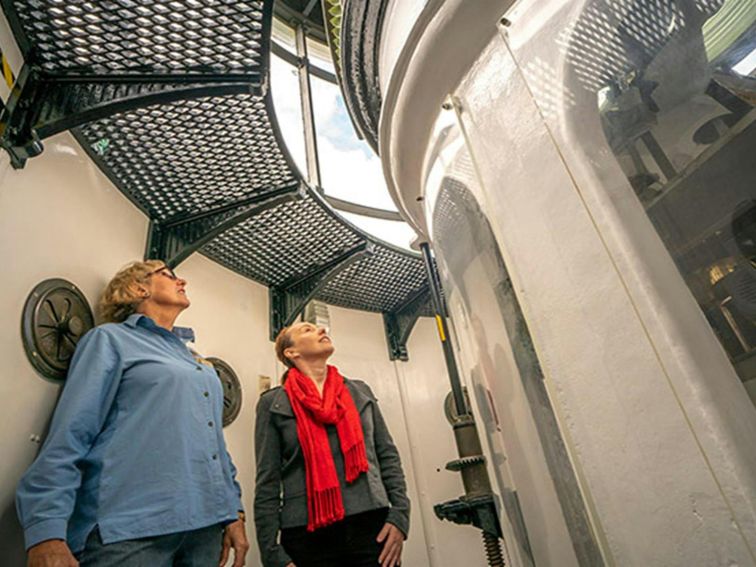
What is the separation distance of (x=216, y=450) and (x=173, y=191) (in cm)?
108

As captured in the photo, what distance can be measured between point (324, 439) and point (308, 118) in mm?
1760

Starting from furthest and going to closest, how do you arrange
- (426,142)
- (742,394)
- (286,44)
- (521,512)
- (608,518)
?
(286,44)
(426,142)
(521,512)
(608,518)
(742,394)

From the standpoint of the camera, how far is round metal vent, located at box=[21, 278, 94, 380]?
1.09 m

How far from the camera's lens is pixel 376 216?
123 inches

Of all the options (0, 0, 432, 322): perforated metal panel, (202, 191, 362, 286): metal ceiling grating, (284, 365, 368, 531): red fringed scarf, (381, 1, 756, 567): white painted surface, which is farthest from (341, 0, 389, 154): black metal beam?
(284, 365, 368, 531): red fringed scarf

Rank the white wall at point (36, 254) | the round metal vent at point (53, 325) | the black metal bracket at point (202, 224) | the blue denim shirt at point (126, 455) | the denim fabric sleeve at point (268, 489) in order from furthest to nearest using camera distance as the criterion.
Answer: the black metal bracket at point (202, 224) → the denim fabric sleeve at point (268, 489) → the round metal vent at point (53, 325) → the white wall at point (36, 254) → the blue denim shirt at point (126, 455)

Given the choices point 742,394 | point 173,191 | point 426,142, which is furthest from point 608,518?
point 173,191

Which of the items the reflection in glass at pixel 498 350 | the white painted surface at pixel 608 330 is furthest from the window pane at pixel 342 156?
the white painted surface at pixel 608 330

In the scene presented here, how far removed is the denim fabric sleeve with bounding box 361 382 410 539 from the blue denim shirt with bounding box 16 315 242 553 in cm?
51

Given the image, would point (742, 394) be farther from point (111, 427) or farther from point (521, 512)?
point (111, 427)

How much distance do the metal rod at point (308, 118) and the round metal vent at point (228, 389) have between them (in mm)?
958

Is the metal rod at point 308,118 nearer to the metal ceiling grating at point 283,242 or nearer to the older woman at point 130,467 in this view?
the metal ceiling grating at point 283,242

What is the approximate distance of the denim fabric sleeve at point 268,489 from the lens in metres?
1.23

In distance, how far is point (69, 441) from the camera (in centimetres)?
90
